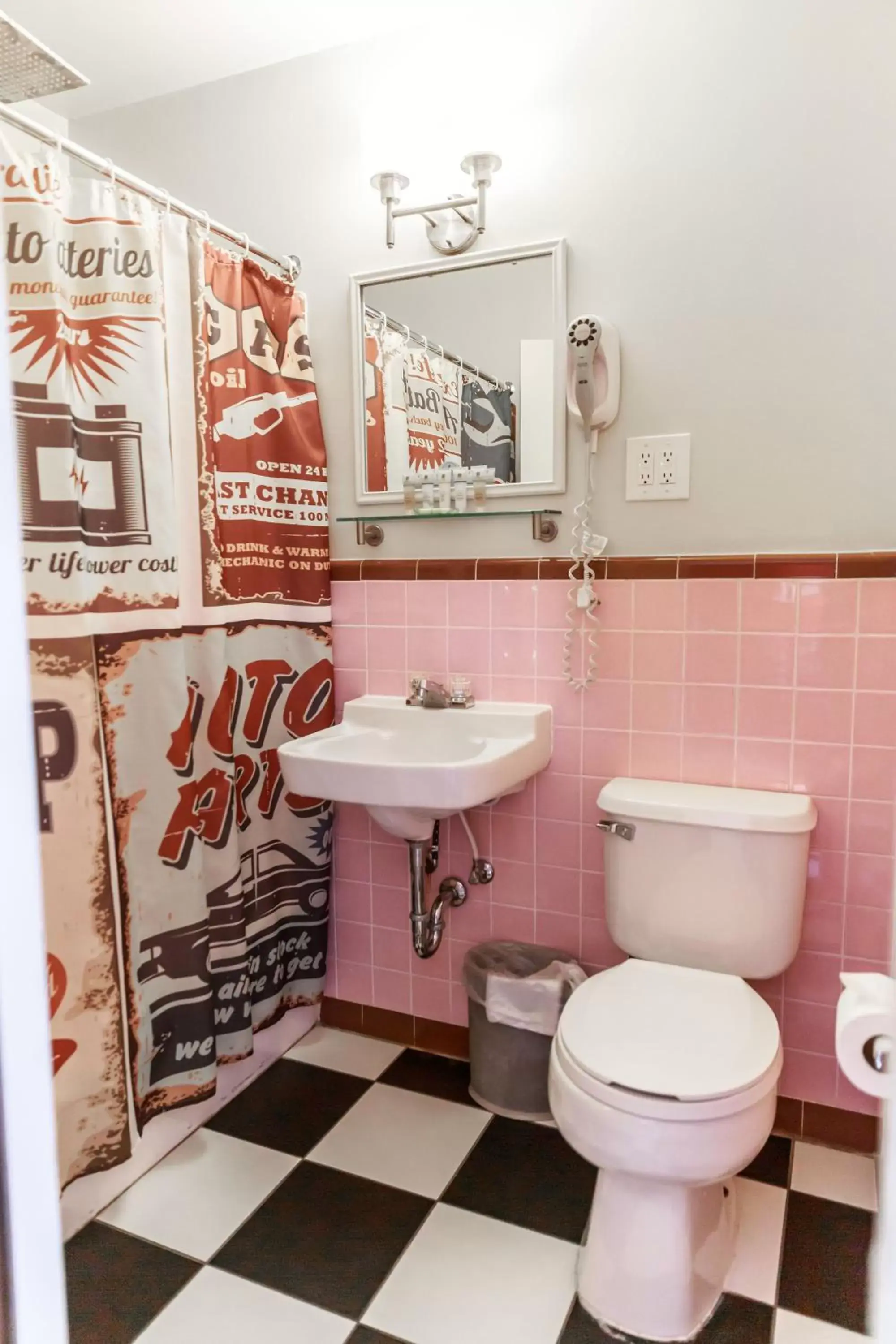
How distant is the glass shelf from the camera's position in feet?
6.28

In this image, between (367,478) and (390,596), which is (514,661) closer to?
(390,596)

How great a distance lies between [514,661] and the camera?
1.98 m

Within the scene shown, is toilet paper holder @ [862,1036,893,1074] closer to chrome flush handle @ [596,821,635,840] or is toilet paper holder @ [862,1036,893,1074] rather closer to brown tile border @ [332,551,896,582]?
chrome flush handle @ [596,821,635,840]

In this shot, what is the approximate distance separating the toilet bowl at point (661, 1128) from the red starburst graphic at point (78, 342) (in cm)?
136

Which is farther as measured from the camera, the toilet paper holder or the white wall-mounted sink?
the white wall-mounted sink

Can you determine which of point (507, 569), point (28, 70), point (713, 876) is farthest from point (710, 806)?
point (28, 70)

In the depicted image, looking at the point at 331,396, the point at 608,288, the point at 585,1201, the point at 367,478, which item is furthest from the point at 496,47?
the point at 585,1201

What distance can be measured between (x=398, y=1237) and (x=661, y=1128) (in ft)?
2.00

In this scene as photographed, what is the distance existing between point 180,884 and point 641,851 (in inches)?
35.3

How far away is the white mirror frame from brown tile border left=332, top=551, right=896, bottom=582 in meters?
0.15

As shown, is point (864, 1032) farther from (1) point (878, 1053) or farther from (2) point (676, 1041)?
(2) point (676, 1041)

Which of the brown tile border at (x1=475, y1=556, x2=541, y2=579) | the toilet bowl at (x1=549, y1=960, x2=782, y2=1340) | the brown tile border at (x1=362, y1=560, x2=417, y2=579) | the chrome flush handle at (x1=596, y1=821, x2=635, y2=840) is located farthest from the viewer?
the brown tile border at (x1=362, y1=560, x2=417, y2=579)

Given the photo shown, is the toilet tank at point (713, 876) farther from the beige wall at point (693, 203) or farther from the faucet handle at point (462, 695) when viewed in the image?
the beige wall at point (693, 203)

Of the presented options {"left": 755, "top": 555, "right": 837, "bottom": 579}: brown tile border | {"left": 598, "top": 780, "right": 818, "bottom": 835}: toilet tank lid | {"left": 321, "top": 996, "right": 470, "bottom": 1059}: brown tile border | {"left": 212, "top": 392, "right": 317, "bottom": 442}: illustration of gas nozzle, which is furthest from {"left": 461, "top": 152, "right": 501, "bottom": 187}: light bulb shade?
{"left": 321, "top": 996, "right": 470, "bottom": 1059}: brown tile border
